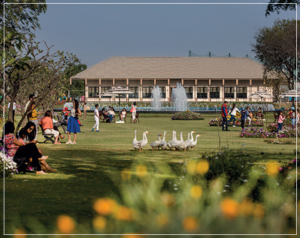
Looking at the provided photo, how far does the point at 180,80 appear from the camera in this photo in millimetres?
64938

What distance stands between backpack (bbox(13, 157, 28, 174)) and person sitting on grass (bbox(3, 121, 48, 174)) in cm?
6

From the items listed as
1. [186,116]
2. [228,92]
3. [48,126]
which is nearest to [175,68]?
[228,92]

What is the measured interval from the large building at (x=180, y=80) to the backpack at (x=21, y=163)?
5349 cm

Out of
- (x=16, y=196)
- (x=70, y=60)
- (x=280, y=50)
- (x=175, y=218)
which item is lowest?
(x=16, y=196)

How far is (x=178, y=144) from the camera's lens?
45.3 ft

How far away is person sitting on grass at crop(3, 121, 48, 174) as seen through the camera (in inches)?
381

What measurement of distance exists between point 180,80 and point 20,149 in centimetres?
5589

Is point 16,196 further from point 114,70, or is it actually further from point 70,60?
point 114,70

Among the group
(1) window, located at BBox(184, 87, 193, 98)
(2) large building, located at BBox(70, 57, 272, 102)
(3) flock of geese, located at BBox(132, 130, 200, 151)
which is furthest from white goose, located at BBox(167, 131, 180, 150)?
(1) window, located at BBox(184, 87, 193, 98)

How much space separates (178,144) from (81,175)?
4.52 meters

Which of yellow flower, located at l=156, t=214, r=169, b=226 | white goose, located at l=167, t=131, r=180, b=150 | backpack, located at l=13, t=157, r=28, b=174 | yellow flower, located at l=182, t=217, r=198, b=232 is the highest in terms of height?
yellow flower, located at l=182, t=217, r=198, b=232

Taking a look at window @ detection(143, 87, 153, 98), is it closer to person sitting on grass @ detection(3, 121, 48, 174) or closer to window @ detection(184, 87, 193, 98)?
window @ detection(184, 87, 193, 98)

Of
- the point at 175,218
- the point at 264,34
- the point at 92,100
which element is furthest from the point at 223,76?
the point at 175,218

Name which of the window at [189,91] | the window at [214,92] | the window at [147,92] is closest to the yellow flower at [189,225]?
the window at [147,92]
